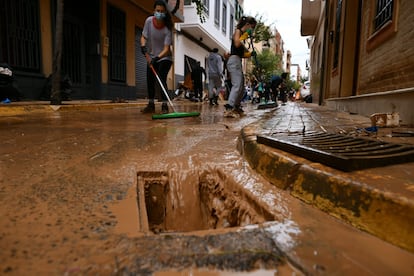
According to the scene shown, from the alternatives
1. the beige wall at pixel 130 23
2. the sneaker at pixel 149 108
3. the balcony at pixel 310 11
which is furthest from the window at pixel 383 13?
the balcony at pixel 310 11

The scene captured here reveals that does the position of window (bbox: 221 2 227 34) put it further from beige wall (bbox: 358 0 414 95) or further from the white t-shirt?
beige wall (bbox: 358 0 414 95)

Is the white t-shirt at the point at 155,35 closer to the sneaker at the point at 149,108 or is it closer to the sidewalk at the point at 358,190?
the sneaker at the point at 149,108

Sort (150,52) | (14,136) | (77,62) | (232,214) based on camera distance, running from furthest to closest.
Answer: (77,62), (150,52), (14,136), (232,214)

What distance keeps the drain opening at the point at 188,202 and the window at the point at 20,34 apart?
621 cm

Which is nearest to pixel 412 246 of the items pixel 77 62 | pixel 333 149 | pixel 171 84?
pixel 333 149

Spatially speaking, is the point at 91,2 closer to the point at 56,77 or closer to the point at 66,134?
the point at 56,77

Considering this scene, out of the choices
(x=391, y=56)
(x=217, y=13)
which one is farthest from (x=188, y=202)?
(x=217, y=13)

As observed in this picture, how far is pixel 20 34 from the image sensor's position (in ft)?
21.4

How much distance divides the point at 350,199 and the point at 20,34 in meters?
7.49

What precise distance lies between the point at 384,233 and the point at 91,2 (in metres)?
9.87

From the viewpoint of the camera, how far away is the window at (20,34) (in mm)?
6215

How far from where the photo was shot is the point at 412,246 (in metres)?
0.85

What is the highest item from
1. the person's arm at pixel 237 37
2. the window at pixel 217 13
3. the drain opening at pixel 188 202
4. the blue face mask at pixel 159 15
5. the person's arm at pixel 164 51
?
the window at pixel 217 13

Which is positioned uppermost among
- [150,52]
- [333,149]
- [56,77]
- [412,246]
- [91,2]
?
[91,2]
